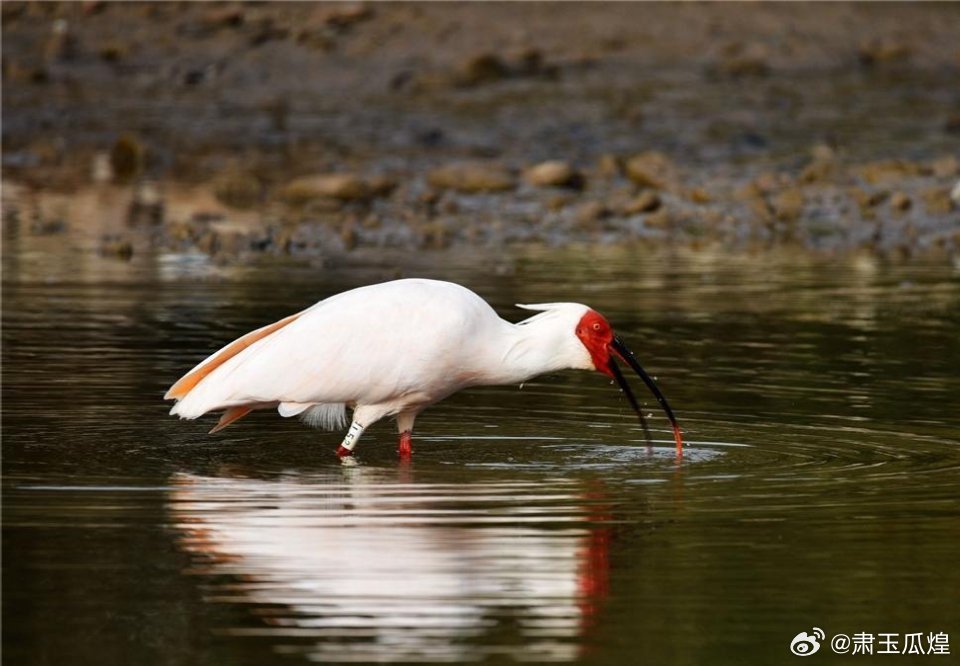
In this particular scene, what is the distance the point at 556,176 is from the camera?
22453mm

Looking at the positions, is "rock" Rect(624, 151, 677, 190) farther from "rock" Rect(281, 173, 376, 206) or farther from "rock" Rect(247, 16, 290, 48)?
"rock" Rect(247, 16, 290, 48)

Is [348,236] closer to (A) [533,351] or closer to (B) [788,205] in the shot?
(B) [788,205]

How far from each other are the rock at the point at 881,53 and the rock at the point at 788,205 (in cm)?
855

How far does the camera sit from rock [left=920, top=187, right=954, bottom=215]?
68.4 ft

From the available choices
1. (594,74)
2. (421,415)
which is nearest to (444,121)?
(594,74)

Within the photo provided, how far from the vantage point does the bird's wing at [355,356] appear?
30.0 ft

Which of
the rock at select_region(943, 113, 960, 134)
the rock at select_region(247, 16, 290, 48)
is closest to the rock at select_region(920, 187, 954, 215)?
the rock at select_region(943, 113, 960, 134)

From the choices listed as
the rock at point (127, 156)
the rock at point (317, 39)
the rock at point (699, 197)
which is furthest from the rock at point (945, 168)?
the rock at point (317, 39)

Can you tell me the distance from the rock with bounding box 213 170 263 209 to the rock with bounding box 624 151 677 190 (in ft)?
12.2

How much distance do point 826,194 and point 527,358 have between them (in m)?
12.9

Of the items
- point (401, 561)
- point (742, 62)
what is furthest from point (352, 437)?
point (742, 62)

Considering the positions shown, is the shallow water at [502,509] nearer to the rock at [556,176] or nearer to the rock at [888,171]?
the rock at [888,171]

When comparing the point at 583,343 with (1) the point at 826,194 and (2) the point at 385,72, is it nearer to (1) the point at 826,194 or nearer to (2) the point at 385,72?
(1) the point at 826,194

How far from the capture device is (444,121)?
2759 centimetres
